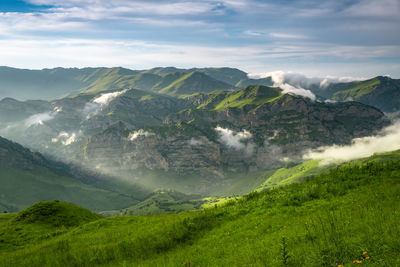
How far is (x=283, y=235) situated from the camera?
1516 cm

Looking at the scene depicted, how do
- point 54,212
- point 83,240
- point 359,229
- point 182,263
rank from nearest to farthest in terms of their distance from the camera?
point 359,229
point 182,263
point 83,240
point 54,212

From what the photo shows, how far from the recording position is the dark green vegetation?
11.8m

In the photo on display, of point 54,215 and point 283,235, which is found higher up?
point 283,235

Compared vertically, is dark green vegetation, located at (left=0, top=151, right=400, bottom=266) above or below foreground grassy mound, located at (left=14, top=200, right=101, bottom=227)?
above

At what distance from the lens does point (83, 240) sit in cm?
2492

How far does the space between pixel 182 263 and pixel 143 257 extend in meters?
4.34

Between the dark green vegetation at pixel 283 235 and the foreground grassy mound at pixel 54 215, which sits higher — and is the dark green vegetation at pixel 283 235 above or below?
above

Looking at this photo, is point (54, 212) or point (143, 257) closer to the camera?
point (143, 257)

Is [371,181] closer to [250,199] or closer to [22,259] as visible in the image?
[250,199]

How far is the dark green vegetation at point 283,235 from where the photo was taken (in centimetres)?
1180

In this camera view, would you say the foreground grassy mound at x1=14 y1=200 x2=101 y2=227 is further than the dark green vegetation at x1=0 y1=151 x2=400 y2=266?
Yes

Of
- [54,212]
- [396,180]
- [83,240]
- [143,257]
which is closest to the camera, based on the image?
[143,257]

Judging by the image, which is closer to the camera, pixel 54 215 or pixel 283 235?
pixel 283 235

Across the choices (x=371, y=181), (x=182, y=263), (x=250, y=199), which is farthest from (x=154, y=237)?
(x=371, y=181)
